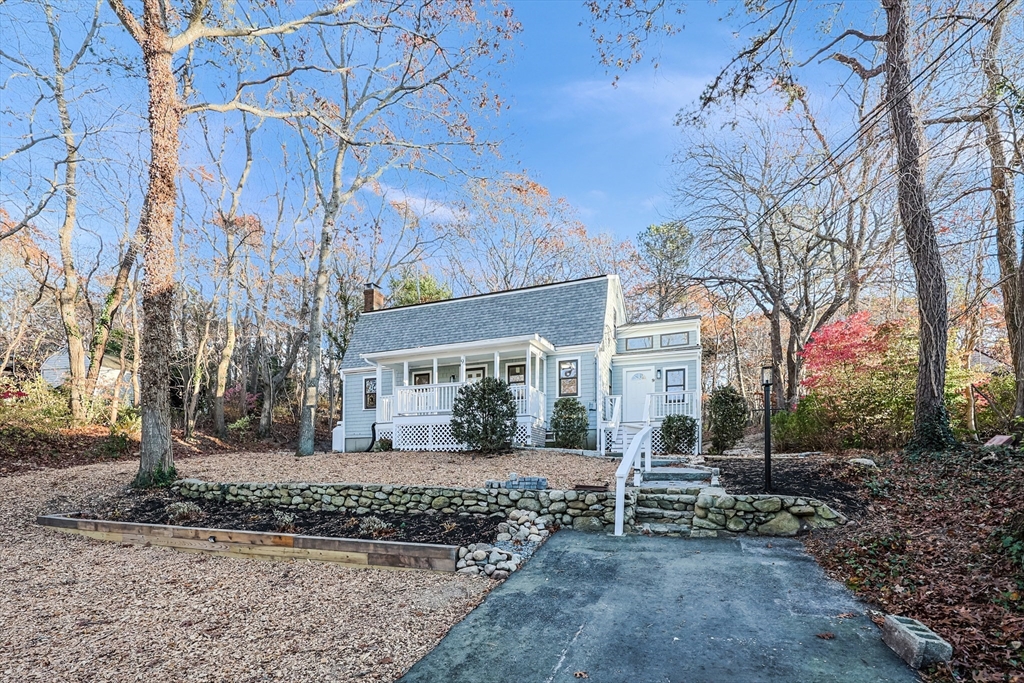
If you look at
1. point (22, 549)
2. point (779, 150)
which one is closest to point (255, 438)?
point (22, 549)

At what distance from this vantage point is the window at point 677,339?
14.8 m

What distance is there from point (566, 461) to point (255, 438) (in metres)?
13.5

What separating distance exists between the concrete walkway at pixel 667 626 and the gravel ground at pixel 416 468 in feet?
9.99

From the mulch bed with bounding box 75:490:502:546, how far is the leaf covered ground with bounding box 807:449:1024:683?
12.9 ft

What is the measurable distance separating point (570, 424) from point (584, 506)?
21.3 ft

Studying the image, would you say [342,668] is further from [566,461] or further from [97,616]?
[566,461]

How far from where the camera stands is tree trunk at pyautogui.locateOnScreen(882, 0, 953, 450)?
6.76m

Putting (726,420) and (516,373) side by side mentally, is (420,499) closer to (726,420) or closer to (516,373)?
(726,420)

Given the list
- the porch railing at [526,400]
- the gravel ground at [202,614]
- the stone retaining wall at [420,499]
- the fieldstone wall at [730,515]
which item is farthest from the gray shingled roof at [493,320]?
the gravel ground at [202,614]

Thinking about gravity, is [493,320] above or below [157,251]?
below

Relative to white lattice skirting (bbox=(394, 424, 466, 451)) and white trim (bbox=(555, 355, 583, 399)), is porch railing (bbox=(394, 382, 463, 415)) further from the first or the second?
white trim (bbox=(555, 355, 583, 399))

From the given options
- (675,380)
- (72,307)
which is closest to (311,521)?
(675,380)

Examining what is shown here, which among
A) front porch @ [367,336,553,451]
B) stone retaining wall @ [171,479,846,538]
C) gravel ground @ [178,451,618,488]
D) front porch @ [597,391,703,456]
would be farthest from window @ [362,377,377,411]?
stone retaining wall @ [171,479,846,538]

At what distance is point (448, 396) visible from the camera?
13867 millimetres
